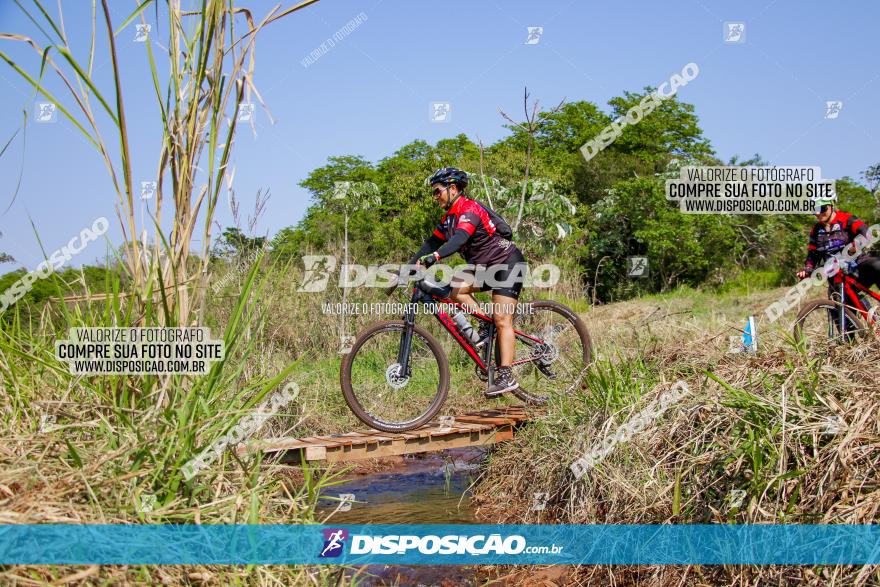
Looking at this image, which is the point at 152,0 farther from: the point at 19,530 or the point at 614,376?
the point at 614,376

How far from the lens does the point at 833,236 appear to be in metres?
7.08

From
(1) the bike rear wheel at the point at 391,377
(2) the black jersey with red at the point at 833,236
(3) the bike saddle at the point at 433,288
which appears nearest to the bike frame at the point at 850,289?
(2) the black jersey with red at the point at 833,236

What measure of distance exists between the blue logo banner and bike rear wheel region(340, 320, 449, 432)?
0.97 meters

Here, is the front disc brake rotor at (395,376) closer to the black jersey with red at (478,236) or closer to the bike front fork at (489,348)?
the bike front fork at (489,348)

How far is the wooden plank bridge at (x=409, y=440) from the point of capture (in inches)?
184

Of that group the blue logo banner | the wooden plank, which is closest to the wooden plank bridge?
the wooden plank

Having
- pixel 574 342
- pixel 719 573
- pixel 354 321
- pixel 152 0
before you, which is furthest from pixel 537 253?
pixel 152 0

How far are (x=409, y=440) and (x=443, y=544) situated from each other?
1027 mm

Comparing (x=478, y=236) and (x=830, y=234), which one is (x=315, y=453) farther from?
(x=830, y=234)

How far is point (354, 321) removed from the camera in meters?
9.04

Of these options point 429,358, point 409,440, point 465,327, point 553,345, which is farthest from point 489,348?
point 409,440

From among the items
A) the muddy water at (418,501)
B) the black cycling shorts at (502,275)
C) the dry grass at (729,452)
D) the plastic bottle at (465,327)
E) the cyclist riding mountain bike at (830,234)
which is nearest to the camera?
the dry grass at (729,452)

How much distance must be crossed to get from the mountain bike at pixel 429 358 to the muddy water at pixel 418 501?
0.55 meters

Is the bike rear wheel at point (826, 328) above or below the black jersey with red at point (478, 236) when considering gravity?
below
